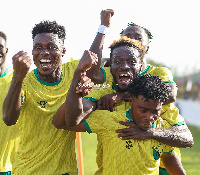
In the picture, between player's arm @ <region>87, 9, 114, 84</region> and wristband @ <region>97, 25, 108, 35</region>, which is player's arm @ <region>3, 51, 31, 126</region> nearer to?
player's arm @ <region>87, 9, 114, 84</region>

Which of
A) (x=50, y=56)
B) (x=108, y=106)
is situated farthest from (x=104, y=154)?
(x=50, y=56)

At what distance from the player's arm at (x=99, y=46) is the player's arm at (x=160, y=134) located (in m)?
0.86

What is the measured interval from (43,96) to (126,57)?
1072mm

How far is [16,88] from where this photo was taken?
3992 mm

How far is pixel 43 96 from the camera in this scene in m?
4.49

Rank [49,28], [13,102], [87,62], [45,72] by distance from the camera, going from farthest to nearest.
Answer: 1. [49,28]
2. [45,72]
3. [13,102]
4. [87,62]

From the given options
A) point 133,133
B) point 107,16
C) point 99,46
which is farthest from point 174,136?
point 107,16

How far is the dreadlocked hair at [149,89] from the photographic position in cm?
364

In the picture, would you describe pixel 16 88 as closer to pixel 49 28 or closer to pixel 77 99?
pixel 77 99

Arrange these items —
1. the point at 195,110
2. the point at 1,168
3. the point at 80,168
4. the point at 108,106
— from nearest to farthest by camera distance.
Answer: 1. the point at 108,106
2. the point at 80,168
3. the point at 1,168
4. the point at 195,110

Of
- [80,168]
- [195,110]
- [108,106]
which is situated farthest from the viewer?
[195,110]

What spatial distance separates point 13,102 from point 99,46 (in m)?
1.17

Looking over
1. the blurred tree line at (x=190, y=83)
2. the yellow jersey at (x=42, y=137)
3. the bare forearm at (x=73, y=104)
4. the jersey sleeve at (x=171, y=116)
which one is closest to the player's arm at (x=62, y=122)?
the bare forearm at (x=73, y=104)

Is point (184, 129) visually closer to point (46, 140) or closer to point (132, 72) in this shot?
point (132, 72)
